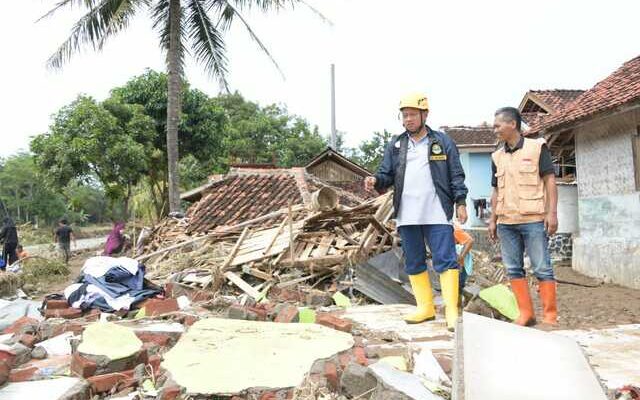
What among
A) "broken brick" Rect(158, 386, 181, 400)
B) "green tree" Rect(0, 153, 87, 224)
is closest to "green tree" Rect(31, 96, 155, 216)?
"broken brick" Rect(158, 386, 181, 400)

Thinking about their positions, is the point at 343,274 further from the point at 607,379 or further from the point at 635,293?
the point at 635,293

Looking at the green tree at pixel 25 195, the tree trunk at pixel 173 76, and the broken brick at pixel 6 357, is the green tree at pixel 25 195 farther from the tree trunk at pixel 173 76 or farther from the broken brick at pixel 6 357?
the broken brick at pixel 6 357

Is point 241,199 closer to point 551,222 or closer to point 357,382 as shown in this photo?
point 551,222

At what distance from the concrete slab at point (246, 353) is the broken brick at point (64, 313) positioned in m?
2.04

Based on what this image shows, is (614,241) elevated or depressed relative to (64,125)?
depressed

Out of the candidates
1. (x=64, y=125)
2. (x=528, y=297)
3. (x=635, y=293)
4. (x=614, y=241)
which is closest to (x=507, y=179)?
(x=528, y=297)

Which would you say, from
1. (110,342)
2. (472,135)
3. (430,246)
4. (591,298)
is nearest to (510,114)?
(430,246)

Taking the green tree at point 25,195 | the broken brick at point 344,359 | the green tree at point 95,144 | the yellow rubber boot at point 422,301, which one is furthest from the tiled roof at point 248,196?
the green tree at point 25,195

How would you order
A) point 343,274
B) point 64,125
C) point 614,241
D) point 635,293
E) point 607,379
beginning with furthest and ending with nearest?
1. point 64,125
2. point 614,241
3. point 635,293
4. point 343,274
5. point 607,379

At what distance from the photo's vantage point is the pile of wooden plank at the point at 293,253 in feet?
21.5

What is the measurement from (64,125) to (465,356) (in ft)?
61.1

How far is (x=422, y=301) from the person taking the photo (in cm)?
397

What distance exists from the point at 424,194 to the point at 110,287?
3496 millimetres

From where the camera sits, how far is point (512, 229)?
3879 millimetres
